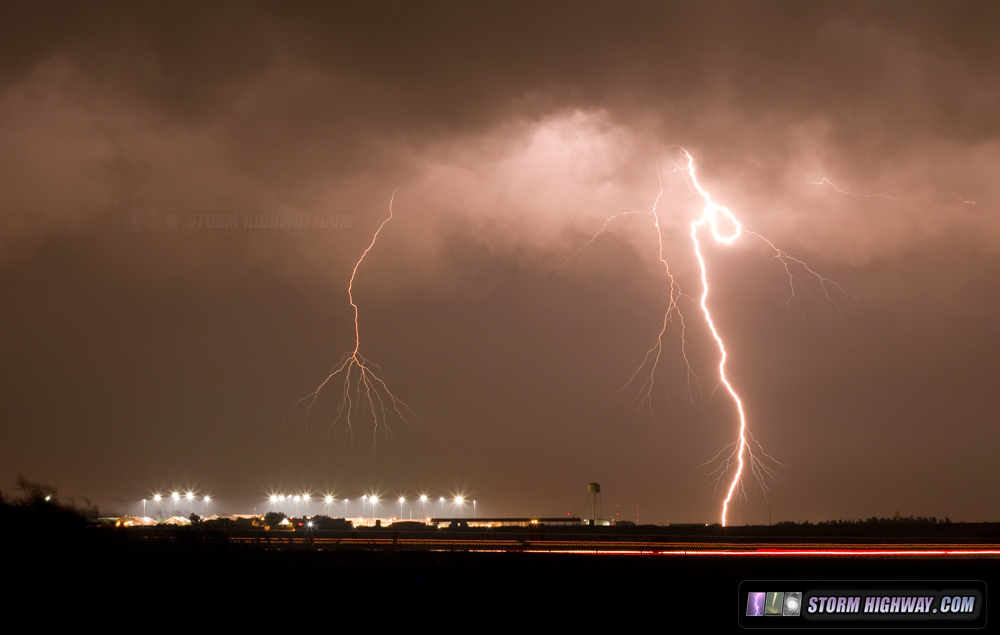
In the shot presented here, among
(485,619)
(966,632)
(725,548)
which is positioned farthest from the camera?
(725,548)

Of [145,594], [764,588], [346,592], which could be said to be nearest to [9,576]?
[145,594]

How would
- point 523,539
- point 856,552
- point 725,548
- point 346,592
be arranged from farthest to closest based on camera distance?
1. point 523,539
2. point 725,548
3. point 856,552
4. point 346,592

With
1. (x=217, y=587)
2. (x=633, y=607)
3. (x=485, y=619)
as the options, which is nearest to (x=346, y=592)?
(x=217, y=587)

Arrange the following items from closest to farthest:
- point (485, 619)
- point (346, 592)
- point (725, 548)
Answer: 1. point (485, 619)
2. point (346, 592)
3. point (725, 548)

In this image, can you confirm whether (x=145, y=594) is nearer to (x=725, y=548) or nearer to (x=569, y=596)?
(x=569, y=596)

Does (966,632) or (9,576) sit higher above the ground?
(9,576)

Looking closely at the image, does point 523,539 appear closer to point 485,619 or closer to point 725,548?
point 725,548

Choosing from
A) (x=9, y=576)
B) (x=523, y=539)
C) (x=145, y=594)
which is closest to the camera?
(x=9, y=576)

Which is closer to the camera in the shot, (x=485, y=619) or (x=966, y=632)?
(x=966, y=632)

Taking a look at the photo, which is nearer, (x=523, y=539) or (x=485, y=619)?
(x=485, y=619)
